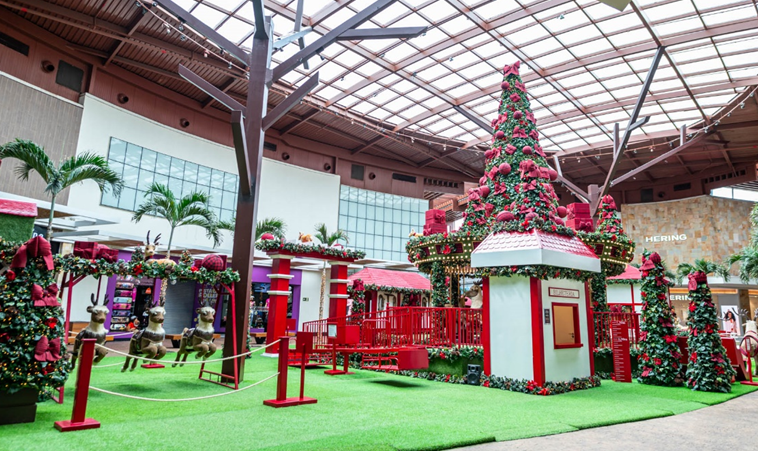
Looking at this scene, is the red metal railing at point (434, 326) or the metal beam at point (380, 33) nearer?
the metal beam at point (380, 33)

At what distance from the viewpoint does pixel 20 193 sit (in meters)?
15.1

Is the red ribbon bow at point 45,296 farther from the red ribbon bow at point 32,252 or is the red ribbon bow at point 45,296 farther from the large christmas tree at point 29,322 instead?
the red ribbon bow at point 32,252

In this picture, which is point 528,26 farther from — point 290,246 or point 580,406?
point 580,406

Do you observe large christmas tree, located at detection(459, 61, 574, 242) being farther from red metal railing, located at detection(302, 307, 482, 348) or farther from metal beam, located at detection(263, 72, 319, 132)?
metal beam, located at detection(263, 72, 319, 132)

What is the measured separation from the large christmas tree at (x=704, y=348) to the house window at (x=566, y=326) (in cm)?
235

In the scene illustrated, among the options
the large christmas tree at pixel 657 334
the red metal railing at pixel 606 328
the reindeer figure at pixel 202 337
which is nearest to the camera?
the reindeer figure at pixel 202 337

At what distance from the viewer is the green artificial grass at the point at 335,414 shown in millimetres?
4559

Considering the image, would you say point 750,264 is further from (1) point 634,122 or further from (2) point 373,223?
(2) point 373,223

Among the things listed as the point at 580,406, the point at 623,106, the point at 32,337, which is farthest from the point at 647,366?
the point at 623,106

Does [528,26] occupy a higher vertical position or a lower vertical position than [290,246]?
higher

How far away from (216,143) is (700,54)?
21.2 meters

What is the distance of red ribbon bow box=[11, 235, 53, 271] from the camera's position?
5219 millimetres

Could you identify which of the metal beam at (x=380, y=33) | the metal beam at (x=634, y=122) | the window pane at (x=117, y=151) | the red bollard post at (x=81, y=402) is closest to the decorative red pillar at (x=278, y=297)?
the metal beam at (x=380, y=33)

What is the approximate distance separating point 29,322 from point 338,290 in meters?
10.2
